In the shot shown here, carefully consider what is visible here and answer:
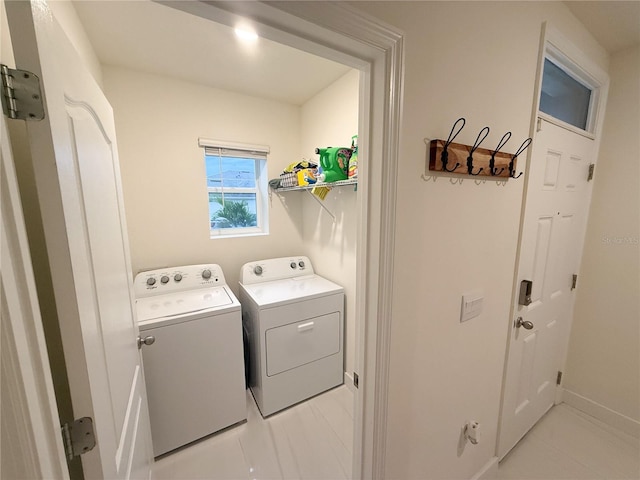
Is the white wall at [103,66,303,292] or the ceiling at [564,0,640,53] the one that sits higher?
the ceiling at [564,0,640,53]

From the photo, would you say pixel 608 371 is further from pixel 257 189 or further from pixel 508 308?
pixel 257 189

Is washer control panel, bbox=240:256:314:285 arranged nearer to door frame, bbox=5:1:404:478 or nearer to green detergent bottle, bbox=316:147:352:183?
green detergent bottle, bbox=316:147:352:183

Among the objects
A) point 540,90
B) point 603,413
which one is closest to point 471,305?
point 540,90

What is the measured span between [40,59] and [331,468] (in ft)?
6.98

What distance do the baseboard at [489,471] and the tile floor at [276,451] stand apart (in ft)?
2.36

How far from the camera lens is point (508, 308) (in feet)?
4.33

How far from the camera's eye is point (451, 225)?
3.22 ft

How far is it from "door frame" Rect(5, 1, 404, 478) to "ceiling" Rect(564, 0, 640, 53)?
4.13 feet

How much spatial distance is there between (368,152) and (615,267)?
212 centimetres

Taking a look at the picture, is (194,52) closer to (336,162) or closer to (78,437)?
(336,162)

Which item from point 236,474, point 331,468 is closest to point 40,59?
point 236,474

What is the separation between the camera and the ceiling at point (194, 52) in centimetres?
135

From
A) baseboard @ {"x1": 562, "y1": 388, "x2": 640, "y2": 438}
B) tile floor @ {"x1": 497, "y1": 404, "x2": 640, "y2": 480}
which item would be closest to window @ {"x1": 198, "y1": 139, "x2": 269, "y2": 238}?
tile floor @ {"x1": 497, "y1": 404, "x2": 640, "y2": 480}

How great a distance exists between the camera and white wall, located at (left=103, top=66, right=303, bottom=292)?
1.92m
